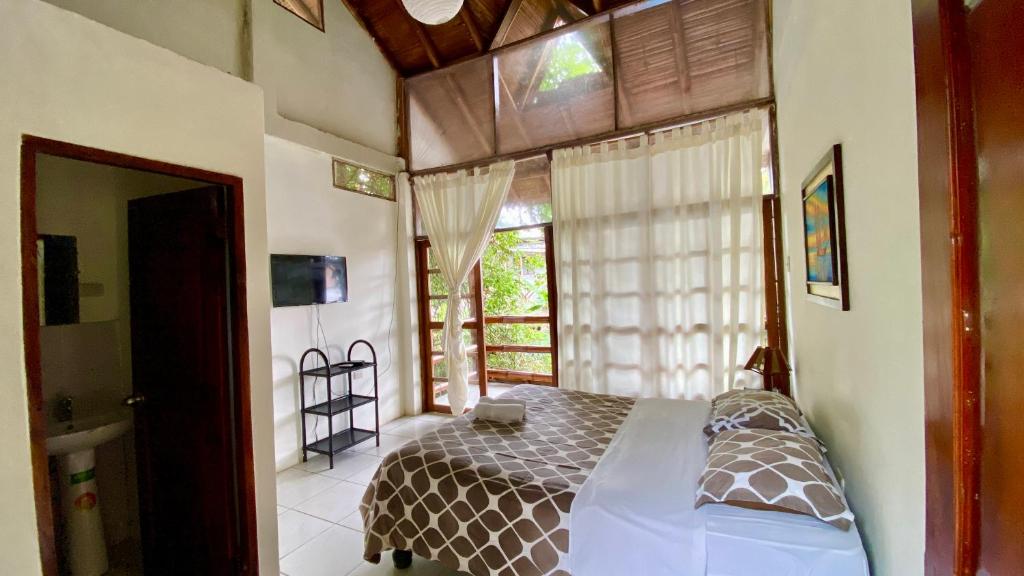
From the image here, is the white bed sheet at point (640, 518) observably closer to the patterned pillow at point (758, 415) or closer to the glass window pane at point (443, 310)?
the patterned pillow at point (758, 415)

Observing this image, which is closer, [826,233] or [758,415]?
[826,233]

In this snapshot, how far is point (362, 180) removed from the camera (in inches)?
171

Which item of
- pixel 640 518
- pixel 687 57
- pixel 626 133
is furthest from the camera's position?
pixel 626 133

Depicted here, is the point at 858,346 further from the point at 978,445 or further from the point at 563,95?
the point at 563,95

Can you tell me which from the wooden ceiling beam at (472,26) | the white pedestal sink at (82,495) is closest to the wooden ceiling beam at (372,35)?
the wooden ceiling beam at (472,26)

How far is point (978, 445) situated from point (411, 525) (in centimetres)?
202

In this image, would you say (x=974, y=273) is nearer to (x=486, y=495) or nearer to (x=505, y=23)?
(x=486, y=495)

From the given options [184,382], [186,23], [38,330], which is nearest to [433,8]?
[186,23]

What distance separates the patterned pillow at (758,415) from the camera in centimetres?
187

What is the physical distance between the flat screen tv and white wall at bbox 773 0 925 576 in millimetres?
3700

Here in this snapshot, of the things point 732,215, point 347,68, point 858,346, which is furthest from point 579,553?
point 347,68

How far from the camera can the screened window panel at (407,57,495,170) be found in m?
4.34

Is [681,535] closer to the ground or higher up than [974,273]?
closer to the ground

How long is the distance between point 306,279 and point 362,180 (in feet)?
4.41
